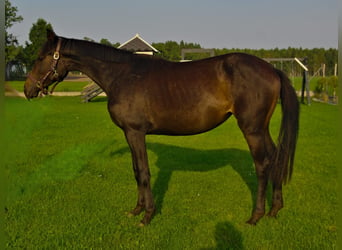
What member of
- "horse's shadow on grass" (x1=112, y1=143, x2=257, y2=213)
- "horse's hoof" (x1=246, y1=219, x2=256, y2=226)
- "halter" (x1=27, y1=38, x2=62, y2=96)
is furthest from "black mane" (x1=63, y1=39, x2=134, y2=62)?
"horse's hoof" (x1=246, y1=219, x2=256, y2=226)

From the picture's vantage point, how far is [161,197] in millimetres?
5160

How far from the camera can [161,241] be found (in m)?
3.75

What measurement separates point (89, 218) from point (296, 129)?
3.12 m

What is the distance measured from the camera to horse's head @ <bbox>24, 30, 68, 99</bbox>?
4344 mm

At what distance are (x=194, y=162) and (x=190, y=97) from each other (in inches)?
128

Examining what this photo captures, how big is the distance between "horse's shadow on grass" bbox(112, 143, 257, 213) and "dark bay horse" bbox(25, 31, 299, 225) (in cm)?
101

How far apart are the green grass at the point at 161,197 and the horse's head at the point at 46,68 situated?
48 centimetres

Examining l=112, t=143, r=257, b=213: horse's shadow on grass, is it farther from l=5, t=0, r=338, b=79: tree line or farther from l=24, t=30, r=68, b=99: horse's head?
l=5, t=0, r=338, b=79: tree line

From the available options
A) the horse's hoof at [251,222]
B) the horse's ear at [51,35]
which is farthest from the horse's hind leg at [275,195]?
the horse's ear at [51,35]

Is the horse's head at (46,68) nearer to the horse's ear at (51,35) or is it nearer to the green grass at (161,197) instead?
the horse's ear at (51,35)

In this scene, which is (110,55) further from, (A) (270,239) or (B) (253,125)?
(A) (270,239)

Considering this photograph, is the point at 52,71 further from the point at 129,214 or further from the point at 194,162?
the point at 194,162

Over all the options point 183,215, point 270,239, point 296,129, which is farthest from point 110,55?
point 270,239

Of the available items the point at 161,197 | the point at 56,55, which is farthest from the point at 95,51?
the point at 161,197
